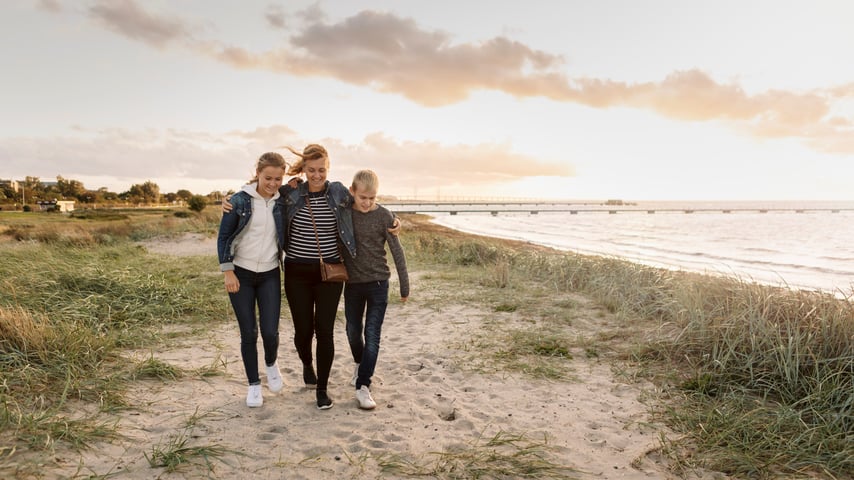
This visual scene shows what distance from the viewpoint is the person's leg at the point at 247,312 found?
3.72m

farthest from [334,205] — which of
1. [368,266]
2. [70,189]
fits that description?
[70,189]

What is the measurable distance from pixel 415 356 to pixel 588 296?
4.59m

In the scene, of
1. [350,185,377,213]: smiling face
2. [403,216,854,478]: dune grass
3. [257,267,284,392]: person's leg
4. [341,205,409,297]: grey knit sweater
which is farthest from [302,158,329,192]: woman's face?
[403,216,854,478]: dune grass

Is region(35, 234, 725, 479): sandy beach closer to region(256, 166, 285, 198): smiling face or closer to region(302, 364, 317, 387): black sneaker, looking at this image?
region(302, 364, 317, 387): black sneaker

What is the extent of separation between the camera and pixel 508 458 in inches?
126

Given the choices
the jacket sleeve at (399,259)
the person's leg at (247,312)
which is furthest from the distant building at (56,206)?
the jacket sleeve at (399,259)

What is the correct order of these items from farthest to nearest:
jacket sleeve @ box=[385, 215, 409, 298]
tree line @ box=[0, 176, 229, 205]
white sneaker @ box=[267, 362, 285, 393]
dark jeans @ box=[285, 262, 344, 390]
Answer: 1. tree line @ box=[0, 176, 229, 205]
2. white sneaker @ box=[267, 362, 285, 393]
3. jacket sleeve @ box=[385, 215, 409, 298]
4. dark jeans @ box=[285, 262, 344, 390]

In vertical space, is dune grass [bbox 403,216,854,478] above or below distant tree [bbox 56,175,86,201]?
below

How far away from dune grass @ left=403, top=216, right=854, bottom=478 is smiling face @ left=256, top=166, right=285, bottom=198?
3.30 m

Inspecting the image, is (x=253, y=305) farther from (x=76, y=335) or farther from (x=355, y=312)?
(x=76, y=335)

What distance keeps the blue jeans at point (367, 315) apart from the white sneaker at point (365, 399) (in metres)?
0.06

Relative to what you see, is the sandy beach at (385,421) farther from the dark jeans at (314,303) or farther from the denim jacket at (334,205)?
the denim jacket at (334,205)

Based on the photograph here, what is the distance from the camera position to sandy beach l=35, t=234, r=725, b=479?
307 cm

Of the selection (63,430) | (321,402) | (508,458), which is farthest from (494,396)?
(63,430)
